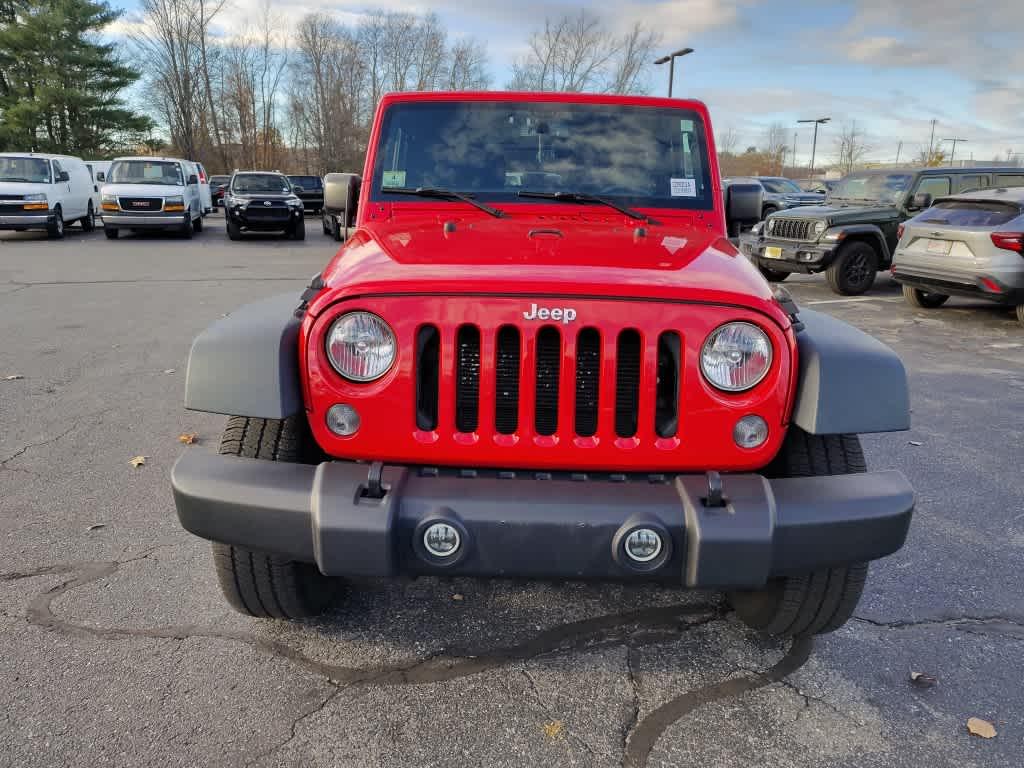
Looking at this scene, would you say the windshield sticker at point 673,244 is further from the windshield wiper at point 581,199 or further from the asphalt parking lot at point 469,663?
the asphalt parking lot at point 469,663

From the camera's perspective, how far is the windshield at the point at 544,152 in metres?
3.43

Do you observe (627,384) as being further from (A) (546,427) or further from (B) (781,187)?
(B) (781,187)

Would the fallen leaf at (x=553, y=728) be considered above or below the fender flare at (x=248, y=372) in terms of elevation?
below

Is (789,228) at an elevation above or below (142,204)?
below

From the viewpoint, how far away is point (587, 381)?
2.20 metres

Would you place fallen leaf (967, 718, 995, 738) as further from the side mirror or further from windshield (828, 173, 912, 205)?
windshield (828, 173, 912, 205)

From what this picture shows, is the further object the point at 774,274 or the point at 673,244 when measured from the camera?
the point at 774,274

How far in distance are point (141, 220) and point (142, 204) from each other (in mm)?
370

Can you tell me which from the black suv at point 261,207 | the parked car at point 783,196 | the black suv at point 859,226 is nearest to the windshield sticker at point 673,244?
the black suv at point 859,226

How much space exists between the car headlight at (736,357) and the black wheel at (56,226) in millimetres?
19264

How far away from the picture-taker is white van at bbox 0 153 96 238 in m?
16.8

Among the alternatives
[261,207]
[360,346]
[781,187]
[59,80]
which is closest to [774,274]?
[360,346]

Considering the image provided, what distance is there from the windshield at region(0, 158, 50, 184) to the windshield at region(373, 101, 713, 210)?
17.2 meters

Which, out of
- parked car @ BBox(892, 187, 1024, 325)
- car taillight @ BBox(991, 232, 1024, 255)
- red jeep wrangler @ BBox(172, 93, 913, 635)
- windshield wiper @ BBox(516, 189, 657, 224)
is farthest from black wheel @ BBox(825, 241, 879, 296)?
red jeep wrangler @ BBox(172, 93, 913, 635)
